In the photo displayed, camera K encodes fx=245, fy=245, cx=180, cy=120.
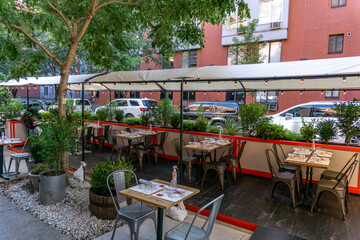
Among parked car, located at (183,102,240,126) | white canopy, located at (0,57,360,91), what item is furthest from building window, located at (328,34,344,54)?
white canopy, located at (0,57,360,91)

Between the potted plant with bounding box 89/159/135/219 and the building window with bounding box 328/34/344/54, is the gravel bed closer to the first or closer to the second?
the potted plant with bounding box 89/159/135/219

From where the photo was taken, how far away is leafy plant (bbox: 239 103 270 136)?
255 inches

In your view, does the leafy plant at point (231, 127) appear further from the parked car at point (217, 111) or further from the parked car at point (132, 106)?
the parked car at point (132, 106)

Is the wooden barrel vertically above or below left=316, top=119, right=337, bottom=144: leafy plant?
below

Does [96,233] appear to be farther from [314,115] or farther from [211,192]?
[314,115]

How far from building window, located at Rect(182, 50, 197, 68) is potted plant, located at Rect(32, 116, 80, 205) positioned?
50.7ft

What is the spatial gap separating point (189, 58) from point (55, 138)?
1587cm

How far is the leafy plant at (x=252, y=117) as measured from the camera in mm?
6480

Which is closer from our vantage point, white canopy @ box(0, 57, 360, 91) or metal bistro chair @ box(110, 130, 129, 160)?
white canopy @ box(0, 57, 360, 91)

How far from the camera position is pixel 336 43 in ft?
46.6

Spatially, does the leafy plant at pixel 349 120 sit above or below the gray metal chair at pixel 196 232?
above

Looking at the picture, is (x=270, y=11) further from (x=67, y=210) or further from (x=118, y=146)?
(x=67, y=210)

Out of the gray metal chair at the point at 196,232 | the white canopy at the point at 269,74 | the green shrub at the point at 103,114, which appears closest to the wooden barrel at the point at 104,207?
the gray metal chair at the point at 196,232

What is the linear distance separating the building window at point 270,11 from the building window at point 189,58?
17.6 feet
